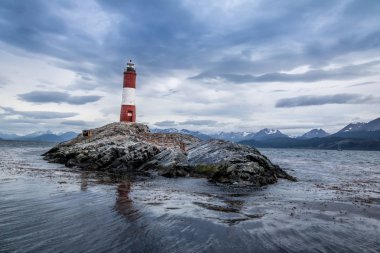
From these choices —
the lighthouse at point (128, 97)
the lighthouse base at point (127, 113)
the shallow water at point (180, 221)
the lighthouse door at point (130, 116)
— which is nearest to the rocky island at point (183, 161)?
the shallow water at point (180, 221)

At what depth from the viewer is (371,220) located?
12.0 m

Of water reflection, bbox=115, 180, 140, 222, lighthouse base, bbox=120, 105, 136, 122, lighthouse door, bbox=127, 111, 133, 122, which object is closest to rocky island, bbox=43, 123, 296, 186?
water reflection, bbox=115, 180, 140, 222

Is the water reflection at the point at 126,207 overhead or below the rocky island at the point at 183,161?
below

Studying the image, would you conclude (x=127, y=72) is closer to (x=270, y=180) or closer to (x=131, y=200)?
(x=270, y=180)

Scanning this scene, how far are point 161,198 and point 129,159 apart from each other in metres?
17.2

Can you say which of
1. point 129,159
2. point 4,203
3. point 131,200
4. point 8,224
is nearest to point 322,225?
point 131,200

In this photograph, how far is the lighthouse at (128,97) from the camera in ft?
184

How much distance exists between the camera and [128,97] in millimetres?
56000

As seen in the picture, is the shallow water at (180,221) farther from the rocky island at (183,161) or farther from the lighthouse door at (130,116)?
the lighthouse door at (130,116)

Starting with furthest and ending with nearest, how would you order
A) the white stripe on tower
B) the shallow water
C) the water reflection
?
the white stripe on tower → the water reflection → the shallow water

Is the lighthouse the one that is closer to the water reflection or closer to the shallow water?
the shallow water

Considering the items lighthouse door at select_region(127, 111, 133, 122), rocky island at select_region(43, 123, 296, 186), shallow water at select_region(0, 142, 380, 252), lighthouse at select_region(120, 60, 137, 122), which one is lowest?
shallow water at select_region(0, 142, 380, 252)

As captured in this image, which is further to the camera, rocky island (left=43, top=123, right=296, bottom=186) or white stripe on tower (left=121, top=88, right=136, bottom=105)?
white stripe on tower (left=121, top=88, right=136, bottom=105)

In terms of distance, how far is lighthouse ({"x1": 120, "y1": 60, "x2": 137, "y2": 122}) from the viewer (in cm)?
5597
